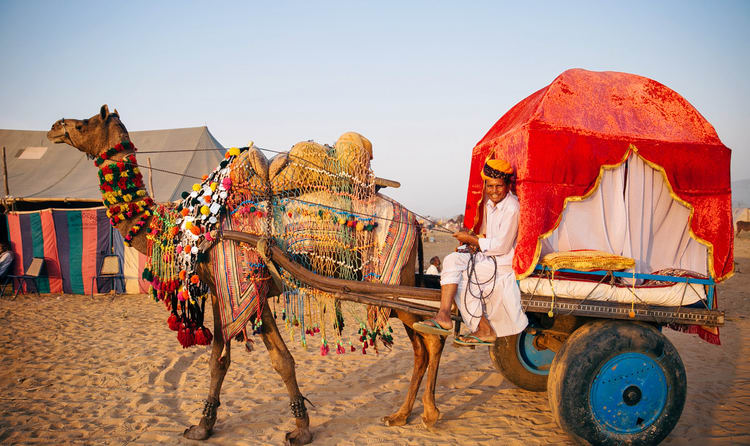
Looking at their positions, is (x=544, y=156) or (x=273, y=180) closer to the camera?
(x=544, y=156)

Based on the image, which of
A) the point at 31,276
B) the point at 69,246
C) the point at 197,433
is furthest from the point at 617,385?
the point at 31,276

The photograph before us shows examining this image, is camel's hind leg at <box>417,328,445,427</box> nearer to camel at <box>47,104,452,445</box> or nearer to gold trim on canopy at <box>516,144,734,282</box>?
camel at <box>47,104,452,445</box>

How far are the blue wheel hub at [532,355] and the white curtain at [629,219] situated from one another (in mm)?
1460

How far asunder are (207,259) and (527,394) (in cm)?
355

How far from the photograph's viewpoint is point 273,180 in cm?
376

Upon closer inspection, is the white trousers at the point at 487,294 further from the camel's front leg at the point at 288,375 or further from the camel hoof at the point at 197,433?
the camel hoof at the point at 197,433

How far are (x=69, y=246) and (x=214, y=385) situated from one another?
9.52 metres

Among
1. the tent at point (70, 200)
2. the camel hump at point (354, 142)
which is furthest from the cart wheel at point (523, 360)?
the tent at point (70, 200)

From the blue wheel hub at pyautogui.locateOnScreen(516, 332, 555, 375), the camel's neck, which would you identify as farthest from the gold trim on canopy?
the camel's neck

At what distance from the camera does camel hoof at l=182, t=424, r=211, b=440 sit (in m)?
3.82

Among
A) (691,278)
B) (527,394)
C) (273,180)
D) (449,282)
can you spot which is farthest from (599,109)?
(527,394)

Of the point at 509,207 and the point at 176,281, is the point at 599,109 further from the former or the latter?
the point at 176,281

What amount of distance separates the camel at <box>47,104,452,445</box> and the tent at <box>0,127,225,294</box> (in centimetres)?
416

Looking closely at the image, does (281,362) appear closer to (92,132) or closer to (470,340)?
(470,340)
